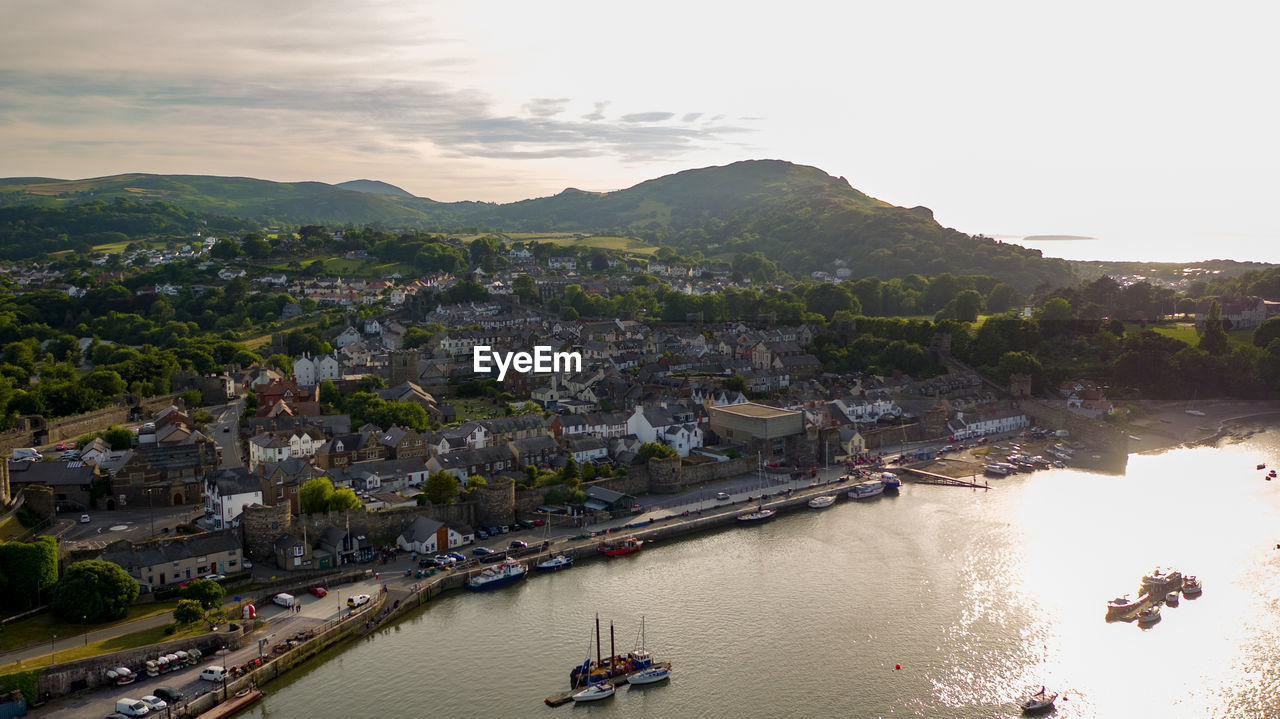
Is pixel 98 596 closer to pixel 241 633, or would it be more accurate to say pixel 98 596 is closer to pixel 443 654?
pixel 241 633

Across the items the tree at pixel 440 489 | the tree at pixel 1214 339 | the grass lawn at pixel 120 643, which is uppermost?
the tree at pixel 1214 339

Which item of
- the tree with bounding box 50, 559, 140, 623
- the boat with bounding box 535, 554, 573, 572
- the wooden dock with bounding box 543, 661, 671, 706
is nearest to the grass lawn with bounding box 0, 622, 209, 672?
the tree with bounding box 50, 559, 140, 623

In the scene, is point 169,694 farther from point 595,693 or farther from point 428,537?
point 428,537

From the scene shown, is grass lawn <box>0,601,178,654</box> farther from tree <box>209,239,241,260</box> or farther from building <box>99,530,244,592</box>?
tree <box>209,239,241,260</box>

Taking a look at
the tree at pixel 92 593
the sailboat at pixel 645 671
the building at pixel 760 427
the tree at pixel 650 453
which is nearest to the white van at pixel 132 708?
the tree at pixel 92 593

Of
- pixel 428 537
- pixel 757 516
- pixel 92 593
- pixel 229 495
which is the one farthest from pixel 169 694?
pixel 757 516

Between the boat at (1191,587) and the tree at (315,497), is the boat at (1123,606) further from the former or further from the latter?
the tree at (315,497)

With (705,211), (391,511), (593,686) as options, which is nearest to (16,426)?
(391,511)
